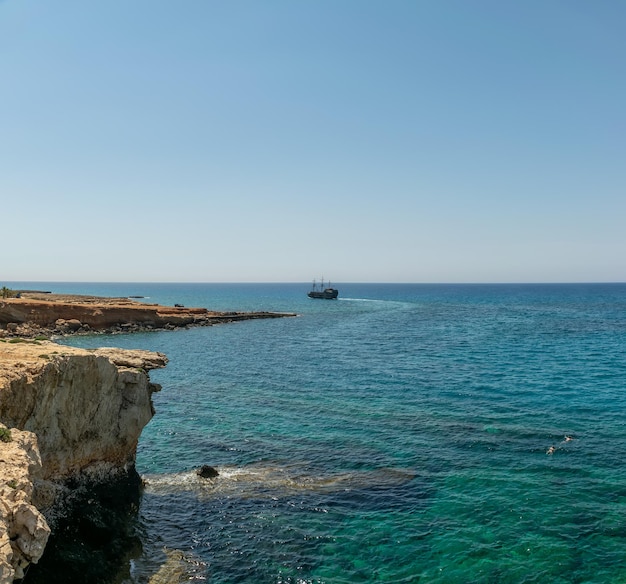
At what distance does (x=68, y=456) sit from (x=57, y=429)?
153cm

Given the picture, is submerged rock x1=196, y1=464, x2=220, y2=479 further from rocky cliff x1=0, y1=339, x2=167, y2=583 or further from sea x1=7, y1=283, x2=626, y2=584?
rocky cliff x1=0, y1=339, x2=167, y2=583

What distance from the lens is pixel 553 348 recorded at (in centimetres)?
6775

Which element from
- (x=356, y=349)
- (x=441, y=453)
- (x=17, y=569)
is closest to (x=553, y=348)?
(x=356, y=349)

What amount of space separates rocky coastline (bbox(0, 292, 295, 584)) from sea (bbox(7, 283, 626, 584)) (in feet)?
4.81

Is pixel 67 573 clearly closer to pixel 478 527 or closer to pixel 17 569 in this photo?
pixel 17 569

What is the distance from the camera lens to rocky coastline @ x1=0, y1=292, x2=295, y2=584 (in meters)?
11.8

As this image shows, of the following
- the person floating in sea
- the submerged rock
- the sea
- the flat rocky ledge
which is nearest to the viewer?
the sea

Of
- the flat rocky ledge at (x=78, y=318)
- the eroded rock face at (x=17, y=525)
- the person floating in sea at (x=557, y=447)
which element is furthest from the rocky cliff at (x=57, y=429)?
the flat rocky ledge at (x=78, y=318)

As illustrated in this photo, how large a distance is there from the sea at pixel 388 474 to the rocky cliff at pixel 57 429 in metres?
3.53

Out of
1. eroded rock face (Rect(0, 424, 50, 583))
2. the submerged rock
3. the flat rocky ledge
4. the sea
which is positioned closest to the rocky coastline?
eroded rock face (Rect(0, 424, 50, 583))

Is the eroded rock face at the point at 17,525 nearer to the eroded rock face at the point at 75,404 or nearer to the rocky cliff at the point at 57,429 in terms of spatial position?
the rocky cliff at the point at 57,429

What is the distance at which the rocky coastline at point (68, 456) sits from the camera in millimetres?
11781

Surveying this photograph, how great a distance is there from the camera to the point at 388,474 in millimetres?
26547

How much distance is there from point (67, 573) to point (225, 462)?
40.7 feet
